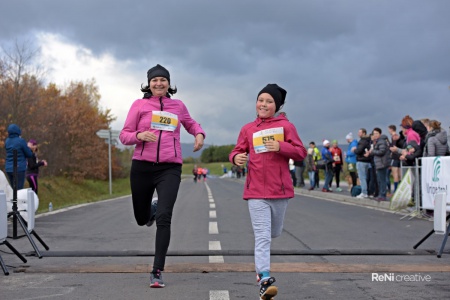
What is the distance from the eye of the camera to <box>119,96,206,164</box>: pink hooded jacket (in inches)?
217

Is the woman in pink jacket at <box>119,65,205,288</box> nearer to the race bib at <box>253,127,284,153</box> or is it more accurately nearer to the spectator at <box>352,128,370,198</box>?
the race bib at <box>253,127,284,153</box>

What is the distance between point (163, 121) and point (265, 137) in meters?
1.17

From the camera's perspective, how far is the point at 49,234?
9734 millimetres

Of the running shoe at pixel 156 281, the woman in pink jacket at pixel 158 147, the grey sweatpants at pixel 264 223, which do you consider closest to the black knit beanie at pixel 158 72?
the woman in pink jacket at pixel 158 147

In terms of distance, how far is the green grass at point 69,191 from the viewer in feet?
84.1

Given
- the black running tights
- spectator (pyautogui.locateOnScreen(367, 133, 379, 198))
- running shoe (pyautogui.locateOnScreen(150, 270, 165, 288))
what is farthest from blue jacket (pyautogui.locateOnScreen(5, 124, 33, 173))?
spectator (pyautogui.locateOnScreen(367, 133, 379, 198))

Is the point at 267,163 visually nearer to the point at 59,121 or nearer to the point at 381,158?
the point at 381,158

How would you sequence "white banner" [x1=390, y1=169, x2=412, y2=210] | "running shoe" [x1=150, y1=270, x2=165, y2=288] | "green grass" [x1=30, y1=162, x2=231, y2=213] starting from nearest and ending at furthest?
"running shoe" [x1=150, y1=270, x2=165, y2=288], "white banner" [x1=390, y1=169, x2=412, y2=210], "green grass" [x1=30, y1=162, x2=231, y2=213]

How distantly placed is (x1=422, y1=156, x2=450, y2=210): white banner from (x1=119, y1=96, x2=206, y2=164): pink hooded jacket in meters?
5.83

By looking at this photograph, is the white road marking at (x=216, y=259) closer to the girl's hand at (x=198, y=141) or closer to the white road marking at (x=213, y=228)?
the girl's hand at (x=198, y=141)

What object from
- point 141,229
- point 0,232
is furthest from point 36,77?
point 0,232

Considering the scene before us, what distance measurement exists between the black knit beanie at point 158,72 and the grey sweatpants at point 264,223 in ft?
5.44

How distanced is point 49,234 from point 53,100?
31.0m

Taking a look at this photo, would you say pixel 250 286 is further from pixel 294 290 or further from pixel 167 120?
pixel 167 120
